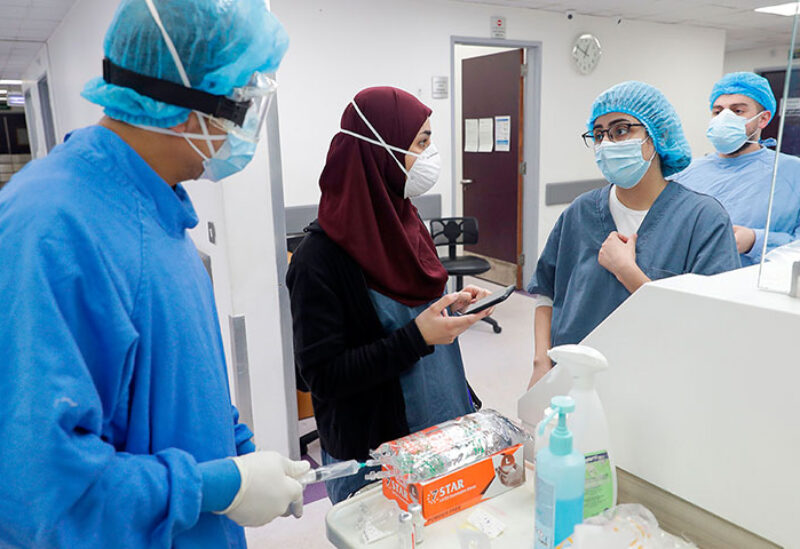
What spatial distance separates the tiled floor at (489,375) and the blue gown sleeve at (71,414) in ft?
5.11

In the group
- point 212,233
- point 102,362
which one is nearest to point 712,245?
point 102,362

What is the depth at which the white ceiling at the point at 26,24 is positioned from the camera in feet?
13.6

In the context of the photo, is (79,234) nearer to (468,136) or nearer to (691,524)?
(691,524)

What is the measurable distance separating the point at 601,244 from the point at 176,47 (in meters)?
1.15

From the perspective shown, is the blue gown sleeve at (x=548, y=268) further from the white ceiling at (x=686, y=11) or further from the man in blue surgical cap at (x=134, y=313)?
the white ceiling at (x=686, y=11)

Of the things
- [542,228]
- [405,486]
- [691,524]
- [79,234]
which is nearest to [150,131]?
[79,234]

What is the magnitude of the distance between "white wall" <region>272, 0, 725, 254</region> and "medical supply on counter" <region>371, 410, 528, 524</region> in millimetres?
3192

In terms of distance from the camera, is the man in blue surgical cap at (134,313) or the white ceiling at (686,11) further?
the white ceiling at (686,11)

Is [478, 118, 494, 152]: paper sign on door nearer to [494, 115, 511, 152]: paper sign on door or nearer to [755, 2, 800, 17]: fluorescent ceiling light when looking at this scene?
[494, 115, 511, 152]: paper sign on door

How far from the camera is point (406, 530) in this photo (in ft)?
2.64

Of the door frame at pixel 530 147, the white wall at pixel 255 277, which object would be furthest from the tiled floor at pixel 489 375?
the door frame at pixel 530 147

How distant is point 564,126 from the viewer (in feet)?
17.2

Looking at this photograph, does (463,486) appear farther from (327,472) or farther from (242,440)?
(242,440)

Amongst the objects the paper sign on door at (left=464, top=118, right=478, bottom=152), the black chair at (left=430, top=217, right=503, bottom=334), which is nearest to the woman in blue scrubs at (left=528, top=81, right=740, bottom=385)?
the black chair at (left=430, top=217, right=503, bottom=334)
